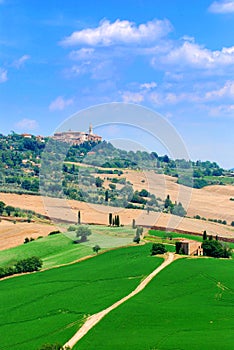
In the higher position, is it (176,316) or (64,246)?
(64,246)

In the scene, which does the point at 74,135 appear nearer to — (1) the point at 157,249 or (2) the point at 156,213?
(2) the point at 156,213

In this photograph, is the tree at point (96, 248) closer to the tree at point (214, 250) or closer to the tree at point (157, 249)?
the tree at point (157, 249)

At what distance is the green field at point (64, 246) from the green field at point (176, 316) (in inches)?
398

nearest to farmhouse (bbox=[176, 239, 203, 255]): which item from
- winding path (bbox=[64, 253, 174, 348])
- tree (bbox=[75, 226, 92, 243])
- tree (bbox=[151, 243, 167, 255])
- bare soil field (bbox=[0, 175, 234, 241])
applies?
tree (bbox=[151, 243, 167, 255])

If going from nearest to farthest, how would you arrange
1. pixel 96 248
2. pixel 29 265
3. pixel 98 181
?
pixel 29 265 < pixel 96 248 < pixel 98 181

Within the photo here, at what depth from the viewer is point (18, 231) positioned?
78.0m

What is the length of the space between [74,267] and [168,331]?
22.7 meters

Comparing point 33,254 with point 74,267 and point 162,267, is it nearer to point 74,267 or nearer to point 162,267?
point 74,267

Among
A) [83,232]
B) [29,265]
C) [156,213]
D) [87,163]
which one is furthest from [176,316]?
[87,163]

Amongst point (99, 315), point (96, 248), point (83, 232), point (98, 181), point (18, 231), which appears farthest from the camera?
point (98, 181)

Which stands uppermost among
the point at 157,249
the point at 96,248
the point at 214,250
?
the point at 214,250

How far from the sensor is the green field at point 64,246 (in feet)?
184

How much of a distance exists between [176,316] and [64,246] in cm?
3057

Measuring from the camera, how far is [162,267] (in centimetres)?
4906
